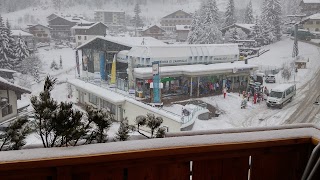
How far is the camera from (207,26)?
24.4 m

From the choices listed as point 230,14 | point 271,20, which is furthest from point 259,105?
point 230,14

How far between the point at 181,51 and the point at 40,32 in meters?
21.9

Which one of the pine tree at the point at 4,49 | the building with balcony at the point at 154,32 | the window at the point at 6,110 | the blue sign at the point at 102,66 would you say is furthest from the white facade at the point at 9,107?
the building with balcony at the point at 154,32

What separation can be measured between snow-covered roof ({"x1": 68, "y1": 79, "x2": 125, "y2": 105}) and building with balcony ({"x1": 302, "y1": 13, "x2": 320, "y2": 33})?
965cm

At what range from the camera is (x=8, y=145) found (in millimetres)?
1023

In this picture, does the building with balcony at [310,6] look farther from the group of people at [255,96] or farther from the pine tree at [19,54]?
the pine tree at [19,54]

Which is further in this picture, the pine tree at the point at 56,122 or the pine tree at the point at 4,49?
the pine tree at the point at 4,49

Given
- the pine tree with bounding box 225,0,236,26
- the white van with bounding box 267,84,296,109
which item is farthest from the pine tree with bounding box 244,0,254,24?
the white van with bounding box 267,84,296,109

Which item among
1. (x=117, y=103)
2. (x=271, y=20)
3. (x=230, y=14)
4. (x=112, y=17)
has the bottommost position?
(x=117, y=103)

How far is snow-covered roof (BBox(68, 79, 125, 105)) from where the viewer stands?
11088 millimetres

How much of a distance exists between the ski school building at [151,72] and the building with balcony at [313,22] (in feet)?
12.0

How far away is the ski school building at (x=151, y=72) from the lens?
11.9 metres

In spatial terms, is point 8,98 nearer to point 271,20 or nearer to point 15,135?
point 15,135

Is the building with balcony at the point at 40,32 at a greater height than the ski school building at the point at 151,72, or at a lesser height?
greater
